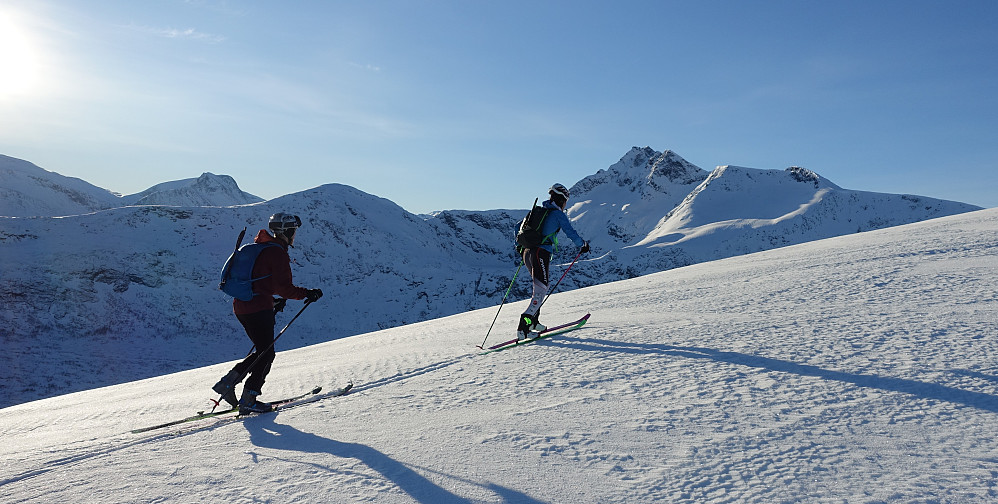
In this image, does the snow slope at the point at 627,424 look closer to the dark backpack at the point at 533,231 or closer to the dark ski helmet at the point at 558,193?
the dark backpack at the point at 533,231

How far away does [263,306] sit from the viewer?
5324 millimetres

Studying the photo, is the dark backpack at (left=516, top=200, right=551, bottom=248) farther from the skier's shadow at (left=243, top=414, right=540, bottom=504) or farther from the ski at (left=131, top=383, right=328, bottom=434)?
the skier's shadow at (left=243, top=414, right=540, bottom=504)

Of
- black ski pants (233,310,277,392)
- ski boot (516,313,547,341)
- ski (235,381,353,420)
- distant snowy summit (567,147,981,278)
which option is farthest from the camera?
distant snowy summit (567,147,981,278)

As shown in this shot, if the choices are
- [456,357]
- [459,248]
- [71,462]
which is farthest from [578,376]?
[459,248]

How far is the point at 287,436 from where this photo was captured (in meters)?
4.16

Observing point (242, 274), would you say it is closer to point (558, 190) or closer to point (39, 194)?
point (558, 190)

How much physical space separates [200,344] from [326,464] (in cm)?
3672

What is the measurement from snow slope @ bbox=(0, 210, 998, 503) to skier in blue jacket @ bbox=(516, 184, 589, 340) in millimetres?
622

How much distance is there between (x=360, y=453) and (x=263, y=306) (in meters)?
2.47

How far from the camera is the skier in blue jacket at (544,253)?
24.1 feet

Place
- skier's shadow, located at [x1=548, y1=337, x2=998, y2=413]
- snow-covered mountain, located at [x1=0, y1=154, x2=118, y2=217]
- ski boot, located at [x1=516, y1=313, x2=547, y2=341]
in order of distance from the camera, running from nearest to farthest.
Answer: skier's shadow, located at [x1=548, y1=337, x2=998, y2=413] < ski boot, located at [x1=516, y1=313, x2=547, y2=341] < snow-covered mountain, located at [x1=0, y1=154, x2=118, y2=217]

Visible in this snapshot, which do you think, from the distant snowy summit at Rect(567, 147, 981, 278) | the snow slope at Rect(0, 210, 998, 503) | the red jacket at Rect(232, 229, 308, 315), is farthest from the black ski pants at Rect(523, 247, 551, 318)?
the distant snowy summit at Rect(567, 147, 981, 278)

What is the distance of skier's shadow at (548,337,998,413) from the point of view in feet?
11.8

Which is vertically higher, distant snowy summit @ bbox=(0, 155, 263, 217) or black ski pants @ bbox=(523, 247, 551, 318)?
distant snowy summit @ bbox=(0, 155, 263, 217)
